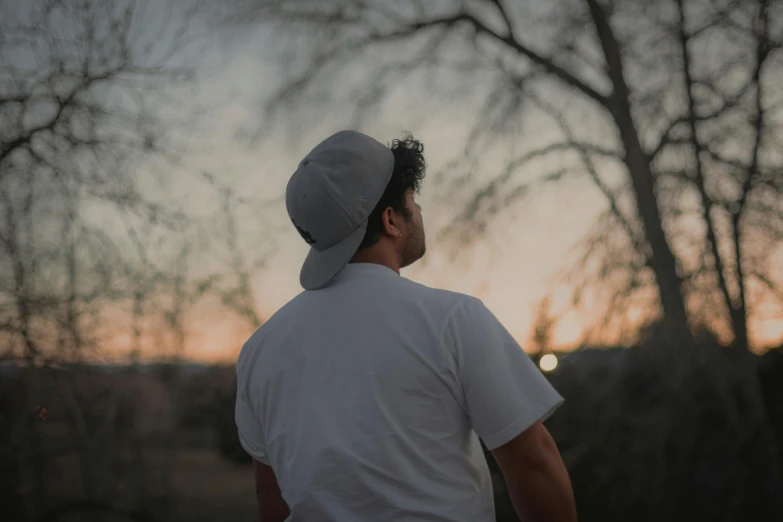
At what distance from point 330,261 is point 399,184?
190 mm

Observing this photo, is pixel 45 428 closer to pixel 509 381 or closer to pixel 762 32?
pixel 509 381

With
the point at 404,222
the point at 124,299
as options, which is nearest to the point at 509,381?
the point at 404,222

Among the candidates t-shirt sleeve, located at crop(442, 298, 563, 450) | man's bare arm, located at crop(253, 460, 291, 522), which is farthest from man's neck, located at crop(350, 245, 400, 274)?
man's bare arm, located at crop(253, 460, 291, 522)

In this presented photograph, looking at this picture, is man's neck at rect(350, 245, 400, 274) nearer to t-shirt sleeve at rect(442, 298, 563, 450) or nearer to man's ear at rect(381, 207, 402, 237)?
man's ear at rect(381, 207, 402, 237)

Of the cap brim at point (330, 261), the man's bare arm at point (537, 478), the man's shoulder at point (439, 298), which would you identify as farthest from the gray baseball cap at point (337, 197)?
the man's bare arm at point (537, 478)

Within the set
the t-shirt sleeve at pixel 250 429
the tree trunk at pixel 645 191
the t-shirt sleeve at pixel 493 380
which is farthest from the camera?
the tree trunk at pixel 645 191

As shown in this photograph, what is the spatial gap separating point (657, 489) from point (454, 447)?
13.2 ft

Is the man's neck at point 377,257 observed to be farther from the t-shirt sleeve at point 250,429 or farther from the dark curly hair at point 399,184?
the t-shirt sleeve at point 250,429

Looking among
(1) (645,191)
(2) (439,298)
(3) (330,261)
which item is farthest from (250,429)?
(1) (645,191)

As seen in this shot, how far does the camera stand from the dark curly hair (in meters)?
1.20

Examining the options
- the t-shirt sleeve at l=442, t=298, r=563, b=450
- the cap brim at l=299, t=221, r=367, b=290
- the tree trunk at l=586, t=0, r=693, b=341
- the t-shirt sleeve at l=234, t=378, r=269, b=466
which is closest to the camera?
the t-shirt sleeve at l=442, t=298, r=563, b=450

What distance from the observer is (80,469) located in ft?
11.5

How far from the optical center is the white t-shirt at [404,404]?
103cm

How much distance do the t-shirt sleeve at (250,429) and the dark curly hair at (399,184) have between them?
0.36m
